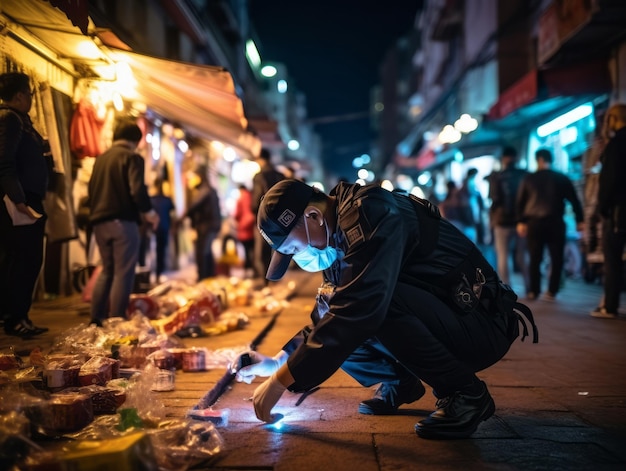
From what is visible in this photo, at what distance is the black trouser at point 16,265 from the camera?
15.3 feet

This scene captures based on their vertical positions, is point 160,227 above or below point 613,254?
above

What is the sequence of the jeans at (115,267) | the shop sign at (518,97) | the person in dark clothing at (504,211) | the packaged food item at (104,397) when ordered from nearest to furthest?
1. the packaged food item at (104,397)
2. the jeans at (115,267)
3. the person in dark clothing at (504,211)
4. the shop sign at (518,97)

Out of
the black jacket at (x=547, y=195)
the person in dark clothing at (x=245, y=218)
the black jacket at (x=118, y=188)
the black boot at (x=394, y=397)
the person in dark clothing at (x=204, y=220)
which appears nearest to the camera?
the black boot at (x=394, y=397)

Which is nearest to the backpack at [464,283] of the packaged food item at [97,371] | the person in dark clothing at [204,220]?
the packaged food item at [97,371]

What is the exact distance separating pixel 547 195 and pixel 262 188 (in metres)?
4.53

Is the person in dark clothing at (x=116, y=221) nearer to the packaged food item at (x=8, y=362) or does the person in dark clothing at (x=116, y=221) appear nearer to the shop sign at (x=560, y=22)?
the packaged food item at (x=8, y=362)

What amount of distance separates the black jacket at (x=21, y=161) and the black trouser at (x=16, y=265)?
0.76 ft

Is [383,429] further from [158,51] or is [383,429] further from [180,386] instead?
[158,51]

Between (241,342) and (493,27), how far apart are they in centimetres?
1653

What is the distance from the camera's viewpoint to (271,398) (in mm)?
2666

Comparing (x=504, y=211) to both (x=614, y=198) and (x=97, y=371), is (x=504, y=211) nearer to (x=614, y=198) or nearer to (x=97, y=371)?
(x=614, y=198)

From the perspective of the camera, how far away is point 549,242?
830cm

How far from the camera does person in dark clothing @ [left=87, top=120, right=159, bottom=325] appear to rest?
548 centimetres

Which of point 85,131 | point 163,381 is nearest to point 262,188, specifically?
point 85,131
